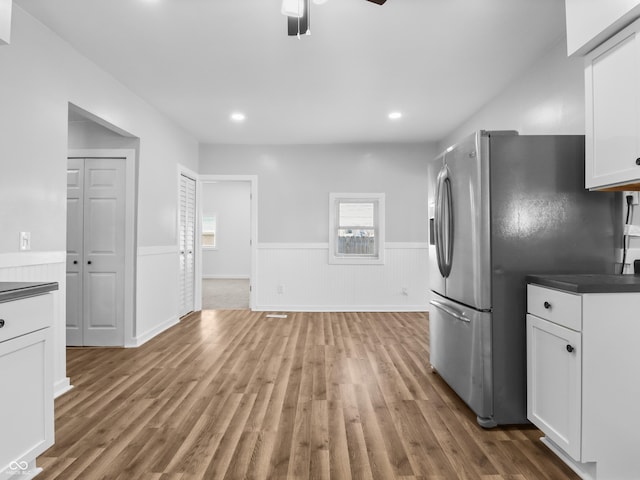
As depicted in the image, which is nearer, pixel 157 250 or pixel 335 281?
pixel 157 250

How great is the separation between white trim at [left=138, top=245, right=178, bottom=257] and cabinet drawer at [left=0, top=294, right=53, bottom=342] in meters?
2.37

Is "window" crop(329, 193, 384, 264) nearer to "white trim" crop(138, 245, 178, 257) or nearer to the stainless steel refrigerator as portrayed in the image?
"white trim" crop(138, 245, 178, 257)

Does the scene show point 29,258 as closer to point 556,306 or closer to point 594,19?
point 556,306

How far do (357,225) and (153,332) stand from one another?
3.28m

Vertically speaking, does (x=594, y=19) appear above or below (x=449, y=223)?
above

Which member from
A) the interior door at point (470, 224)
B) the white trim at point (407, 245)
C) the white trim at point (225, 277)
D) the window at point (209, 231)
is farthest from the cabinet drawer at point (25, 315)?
the window at point (209, 231)

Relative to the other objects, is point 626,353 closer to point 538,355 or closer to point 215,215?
point 538,355

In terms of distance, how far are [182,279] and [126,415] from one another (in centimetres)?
310

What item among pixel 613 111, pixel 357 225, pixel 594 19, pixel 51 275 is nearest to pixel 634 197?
pixel 613 111

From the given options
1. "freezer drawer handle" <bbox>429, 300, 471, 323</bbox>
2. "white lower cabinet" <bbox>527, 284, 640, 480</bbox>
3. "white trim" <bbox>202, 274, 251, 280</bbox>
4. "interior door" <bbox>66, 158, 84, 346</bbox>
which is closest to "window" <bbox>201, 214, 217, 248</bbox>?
"white trim" <bbox>202, 274, 251, 280</bbox>

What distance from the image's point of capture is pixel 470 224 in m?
2.31

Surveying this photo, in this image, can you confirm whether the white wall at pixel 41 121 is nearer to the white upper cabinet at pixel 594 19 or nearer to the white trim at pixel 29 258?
the white trim at pixel 29 258

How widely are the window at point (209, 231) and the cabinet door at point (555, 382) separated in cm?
932

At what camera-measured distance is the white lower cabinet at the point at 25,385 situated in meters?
1.48
